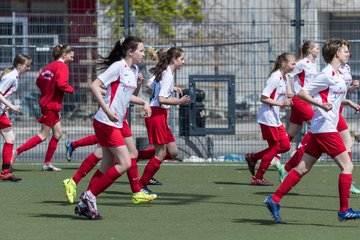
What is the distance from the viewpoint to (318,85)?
10.2m

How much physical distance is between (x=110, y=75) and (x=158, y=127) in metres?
2.32

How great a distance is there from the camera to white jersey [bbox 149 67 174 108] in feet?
41.0

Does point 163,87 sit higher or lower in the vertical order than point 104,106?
higher

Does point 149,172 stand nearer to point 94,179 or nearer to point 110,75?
point 94,179

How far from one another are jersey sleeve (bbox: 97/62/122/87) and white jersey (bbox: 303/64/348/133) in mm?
1835

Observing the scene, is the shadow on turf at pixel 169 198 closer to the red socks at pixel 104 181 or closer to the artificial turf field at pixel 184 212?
the artificial turf field at pixel 184 212

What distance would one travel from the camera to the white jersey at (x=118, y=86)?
1060 cm

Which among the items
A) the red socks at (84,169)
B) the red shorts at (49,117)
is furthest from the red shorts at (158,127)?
the red shorts at (49,117)

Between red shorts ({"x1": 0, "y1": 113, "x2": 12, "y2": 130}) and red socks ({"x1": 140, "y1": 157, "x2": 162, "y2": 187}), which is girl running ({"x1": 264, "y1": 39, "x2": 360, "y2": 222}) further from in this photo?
red shorts ({"x1": 0, "y1": 113, "x2": 12, "y2": 130})

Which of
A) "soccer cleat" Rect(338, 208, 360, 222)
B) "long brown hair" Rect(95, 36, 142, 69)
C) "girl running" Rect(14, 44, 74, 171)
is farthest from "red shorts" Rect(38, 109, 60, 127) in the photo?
"soccer cleat" Rect(338, 208, 360, 222)

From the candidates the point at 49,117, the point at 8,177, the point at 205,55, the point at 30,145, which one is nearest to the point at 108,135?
the point at 8,177

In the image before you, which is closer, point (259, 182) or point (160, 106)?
point (160, 106)

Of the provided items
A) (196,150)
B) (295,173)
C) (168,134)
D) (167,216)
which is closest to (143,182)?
(168,134)

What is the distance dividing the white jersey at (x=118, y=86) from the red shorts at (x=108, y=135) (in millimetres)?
87
